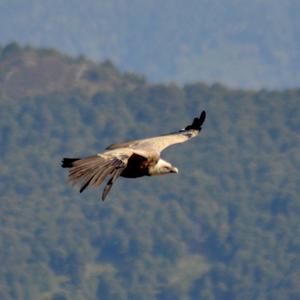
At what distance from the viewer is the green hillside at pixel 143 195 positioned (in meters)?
116

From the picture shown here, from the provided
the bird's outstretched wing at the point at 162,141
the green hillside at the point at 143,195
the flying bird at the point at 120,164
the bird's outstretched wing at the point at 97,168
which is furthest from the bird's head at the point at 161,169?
the green hillside at the point at 143,195

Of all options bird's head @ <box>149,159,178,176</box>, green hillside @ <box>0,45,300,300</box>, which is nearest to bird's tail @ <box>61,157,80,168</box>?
bird's head @ <box>149,159,178,176</box>

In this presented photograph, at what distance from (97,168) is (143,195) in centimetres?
12136

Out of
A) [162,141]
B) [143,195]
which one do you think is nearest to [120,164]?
[162,141]

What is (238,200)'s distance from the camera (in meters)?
138

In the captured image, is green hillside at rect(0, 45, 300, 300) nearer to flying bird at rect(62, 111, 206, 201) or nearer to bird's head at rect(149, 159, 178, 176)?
flying bird at rect(62, 111, 206, 201)

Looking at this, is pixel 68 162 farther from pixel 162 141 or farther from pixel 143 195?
pixel 143 195

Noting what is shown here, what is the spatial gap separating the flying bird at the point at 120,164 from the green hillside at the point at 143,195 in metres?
86.9

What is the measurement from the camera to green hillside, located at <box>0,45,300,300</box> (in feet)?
382

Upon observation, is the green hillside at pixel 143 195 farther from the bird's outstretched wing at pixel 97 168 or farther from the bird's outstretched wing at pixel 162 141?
the bird's outstretched wing at pixel 97 168

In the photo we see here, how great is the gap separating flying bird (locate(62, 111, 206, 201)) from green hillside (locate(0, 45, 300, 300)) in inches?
3421

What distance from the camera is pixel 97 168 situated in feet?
53.5

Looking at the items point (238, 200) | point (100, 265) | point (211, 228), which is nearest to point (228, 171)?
point (238, 200)

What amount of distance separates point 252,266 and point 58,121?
36.7 m
